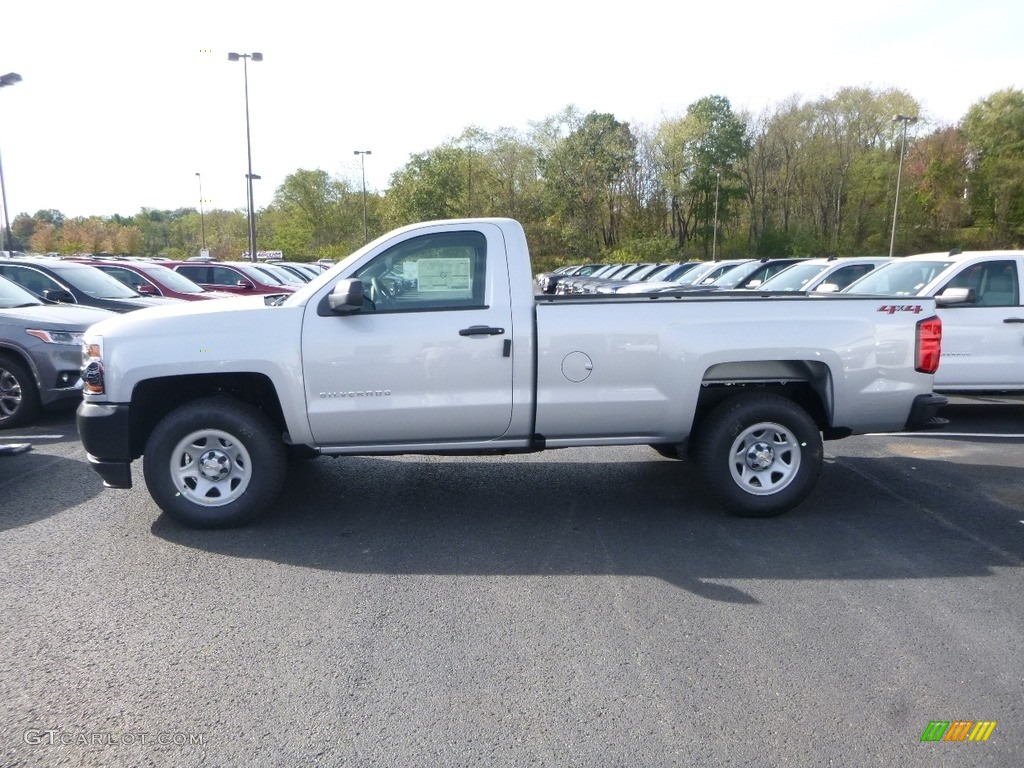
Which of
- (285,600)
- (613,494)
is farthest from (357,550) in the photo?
(613,494)

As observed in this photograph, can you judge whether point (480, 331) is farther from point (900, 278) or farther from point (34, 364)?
point (900, 278)

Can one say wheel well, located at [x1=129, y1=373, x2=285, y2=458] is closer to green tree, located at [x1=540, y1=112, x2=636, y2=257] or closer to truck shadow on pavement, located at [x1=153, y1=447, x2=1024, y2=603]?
truck shadow on pavement, located at [x1=153, y1=447, x2=1024, y2=603]

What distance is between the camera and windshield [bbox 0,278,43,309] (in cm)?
1004

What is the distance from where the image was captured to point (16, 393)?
930cm

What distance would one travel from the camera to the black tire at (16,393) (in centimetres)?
923

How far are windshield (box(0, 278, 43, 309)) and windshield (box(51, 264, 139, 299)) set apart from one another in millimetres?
1897

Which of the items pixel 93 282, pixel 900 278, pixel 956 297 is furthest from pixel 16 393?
pixel 900 278

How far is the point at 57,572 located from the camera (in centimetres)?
509

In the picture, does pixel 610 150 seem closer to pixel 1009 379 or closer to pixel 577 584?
pixel 1009 379

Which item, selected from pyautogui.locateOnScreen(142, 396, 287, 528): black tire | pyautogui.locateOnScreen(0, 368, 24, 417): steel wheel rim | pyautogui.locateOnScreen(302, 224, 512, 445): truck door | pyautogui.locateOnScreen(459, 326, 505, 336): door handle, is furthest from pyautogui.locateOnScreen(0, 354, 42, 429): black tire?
pyautogui.locateOnScreen(459, 326, 505, 336): door handle

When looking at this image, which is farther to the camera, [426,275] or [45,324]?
[45,324]

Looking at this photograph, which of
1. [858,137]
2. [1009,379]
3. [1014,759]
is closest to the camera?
[1014,759]

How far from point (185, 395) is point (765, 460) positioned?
13.5 feet

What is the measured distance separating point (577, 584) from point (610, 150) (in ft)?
214
